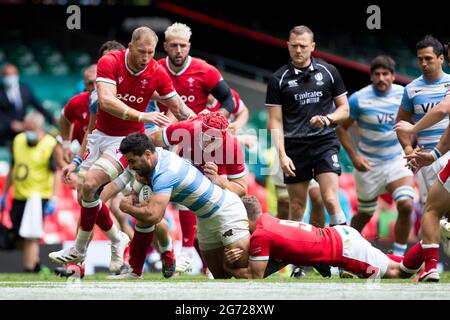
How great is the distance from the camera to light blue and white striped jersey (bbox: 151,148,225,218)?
751cm

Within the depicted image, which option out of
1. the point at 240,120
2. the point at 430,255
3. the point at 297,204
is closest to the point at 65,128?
the point at 240,120

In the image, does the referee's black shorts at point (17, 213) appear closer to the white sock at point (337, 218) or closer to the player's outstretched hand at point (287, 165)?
the player's outstretched hand at point (287, 165)

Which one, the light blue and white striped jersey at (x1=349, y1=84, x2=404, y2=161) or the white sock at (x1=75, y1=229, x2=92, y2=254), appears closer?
the white sock at (x1=75, y1=229, x2=92, y2=254)

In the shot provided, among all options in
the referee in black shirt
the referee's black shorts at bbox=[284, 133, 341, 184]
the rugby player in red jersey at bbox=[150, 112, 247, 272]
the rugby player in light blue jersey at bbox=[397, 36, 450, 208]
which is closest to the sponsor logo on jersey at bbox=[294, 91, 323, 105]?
the referee in black shirt

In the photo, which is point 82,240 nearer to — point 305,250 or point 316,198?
point 305,250

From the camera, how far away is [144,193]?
7.62 m

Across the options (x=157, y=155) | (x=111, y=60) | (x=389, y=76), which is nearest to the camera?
(x=157, y=155)

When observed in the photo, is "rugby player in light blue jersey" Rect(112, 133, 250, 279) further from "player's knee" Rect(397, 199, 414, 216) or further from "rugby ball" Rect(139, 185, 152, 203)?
"player's knee" Rect(397, 199, 414, 216)

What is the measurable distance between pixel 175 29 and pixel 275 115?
4.27ft

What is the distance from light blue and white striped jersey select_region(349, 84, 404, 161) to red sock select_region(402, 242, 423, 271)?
10.0 ft

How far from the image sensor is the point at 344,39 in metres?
21.7

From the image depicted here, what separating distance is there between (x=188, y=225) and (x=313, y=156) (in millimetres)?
1422
